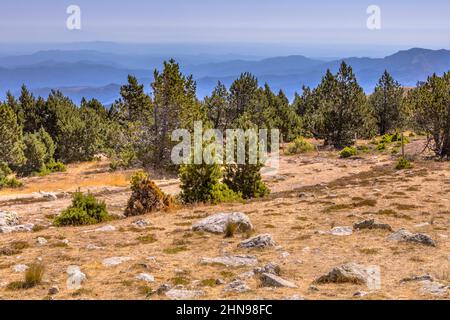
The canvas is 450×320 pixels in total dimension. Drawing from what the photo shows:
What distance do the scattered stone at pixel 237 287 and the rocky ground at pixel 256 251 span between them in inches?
1.0

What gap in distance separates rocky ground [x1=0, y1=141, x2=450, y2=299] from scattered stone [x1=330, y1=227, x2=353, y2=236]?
0.04 m

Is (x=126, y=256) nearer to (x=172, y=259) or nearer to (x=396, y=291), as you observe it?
(x=172, y=259)

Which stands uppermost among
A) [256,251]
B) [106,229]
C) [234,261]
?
[234,261]

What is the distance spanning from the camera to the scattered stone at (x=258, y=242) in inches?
608

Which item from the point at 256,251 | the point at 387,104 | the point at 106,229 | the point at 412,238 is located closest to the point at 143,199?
the point at 106,229

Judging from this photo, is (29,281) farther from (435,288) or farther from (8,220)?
(8,220)

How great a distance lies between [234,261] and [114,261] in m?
3.89

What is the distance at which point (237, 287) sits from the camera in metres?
10.6

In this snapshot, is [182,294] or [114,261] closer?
[182,294]

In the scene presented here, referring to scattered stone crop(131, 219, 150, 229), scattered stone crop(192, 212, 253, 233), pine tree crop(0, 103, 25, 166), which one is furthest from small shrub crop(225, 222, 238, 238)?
pine tree crop(0, 103, 25, 166)

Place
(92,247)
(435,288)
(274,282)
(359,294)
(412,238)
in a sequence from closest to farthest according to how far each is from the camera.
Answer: (359,294) → (435,288) → (274,282) → (412,238) → (92,247)

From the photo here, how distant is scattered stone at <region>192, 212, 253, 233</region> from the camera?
18312 mm

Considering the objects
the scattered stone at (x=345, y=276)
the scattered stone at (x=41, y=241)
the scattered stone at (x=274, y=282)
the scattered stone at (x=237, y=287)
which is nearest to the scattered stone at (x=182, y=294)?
the scattered stone at (x=237, y=287)
